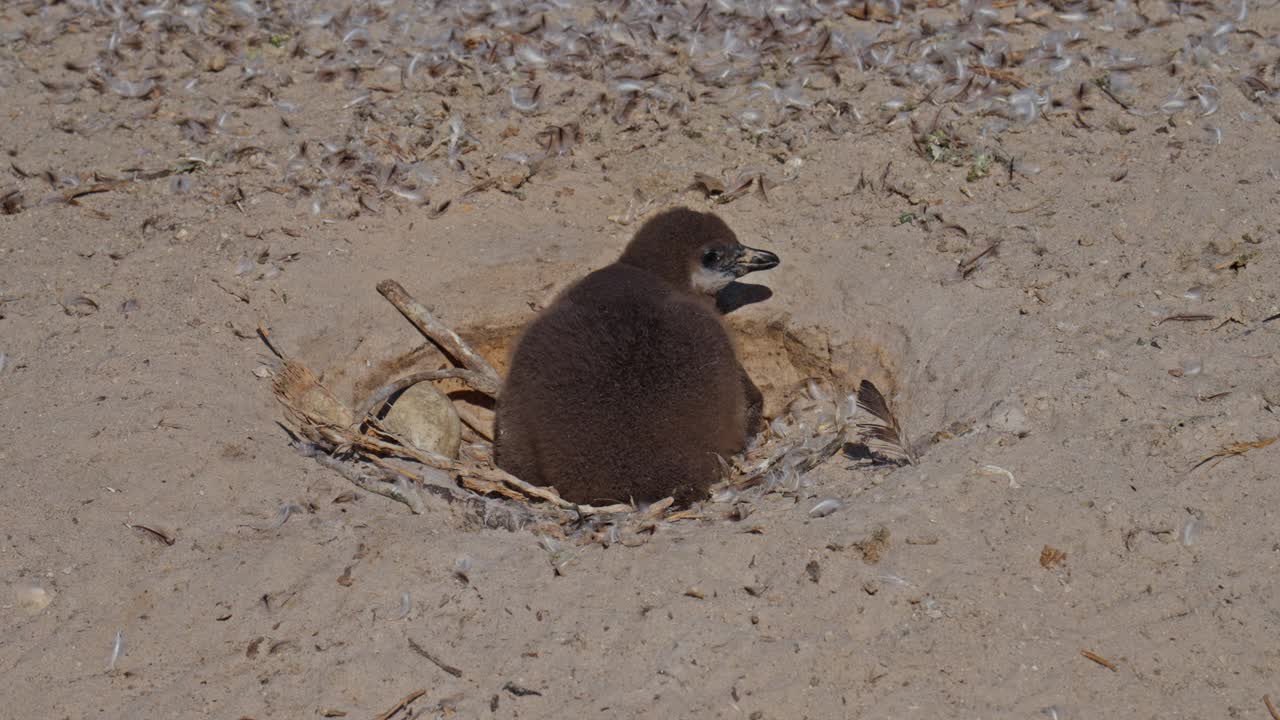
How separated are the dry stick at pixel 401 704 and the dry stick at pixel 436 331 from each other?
93.1 inches

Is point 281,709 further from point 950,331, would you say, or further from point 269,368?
point 950,331

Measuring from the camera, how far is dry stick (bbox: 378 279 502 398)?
565 cm

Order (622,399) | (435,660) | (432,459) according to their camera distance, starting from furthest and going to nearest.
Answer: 1. (432,459)
2. (622,399)
3. (435,660)

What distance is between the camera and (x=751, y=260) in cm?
566

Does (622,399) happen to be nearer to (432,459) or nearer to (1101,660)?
(432,459)

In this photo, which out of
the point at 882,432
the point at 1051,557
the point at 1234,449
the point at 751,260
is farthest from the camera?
the point at 751,260

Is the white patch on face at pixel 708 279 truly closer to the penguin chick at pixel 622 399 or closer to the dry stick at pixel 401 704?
the penguin chick at pixel 622 399

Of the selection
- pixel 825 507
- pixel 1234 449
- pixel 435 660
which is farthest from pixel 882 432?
pixel 435 660

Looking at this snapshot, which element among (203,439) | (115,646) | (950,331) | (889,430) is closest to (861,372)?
(950,331)

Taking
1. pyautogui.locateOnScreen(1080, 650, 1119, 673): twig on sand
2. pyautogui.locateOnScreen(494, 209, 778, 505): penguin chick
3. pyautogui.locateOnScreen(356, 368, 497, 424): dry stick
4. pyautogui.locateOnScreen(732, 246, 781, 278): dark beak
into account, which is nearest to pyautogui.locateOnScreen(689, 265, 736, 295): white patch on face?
pyautogui.locateOnScreen(732, 246, 781, 278): dark beak

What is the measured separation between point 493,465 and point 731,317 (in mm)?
1533

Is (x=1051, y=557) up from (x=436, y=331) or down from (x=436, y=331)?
up

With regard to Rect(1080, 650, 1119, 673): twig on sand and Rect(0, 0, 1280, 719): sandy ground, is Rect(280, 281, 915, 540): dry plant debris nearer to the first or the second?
Rect(0, 0, 1280, 719): sandy ground

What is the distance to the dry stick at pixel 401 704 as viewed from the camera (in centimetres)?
335
